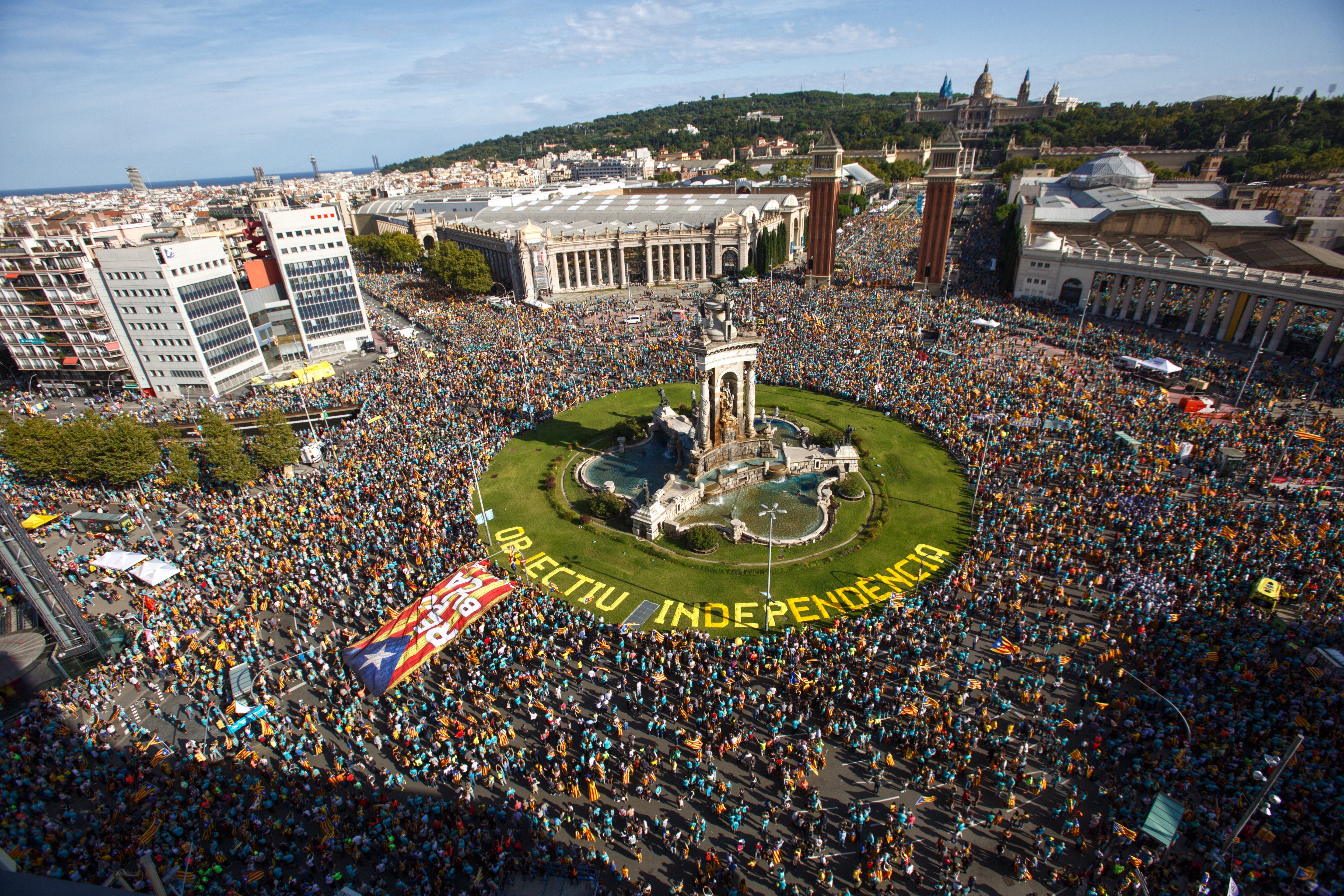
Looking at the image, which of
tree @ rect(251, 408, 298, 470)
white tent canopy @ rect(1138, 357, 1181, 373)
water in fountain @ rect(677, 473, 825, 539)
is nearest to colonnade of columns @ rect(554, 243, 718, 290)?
tree @ rect(251, 408, 298, 470)

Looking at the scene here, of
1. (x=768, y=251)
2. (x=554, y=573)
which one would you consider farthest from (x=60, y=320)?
(x=768, y=251)

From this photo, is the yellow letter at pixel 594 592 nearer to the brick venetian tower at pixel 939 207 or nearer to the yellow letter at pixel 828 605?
the yellow letter at pixel 828 605

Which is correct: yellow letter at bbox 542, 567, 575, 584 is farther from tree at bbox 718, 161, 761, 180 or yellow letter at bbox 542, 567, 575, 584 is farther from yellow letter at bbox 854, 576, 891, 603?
tree at bbox 718, 161, 761, 180

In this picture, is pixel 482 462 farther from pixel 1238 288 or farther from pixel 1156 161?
pixel 1156 161

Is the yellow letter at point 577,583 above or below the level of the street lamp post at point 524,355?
below

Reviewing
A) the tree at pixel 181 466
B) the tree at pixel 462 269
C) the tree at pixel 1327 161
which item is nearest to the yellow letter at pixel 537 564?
the tree at pixel 181 466

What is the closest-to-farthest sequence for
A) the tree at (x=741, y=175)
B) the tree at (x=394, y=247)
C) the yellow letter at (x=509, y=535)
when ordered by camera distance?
1. the yellow letter at (x=509, y=535)
2. the tree at (x=394, y=247)
3. the tree at (x=741, y=175)
